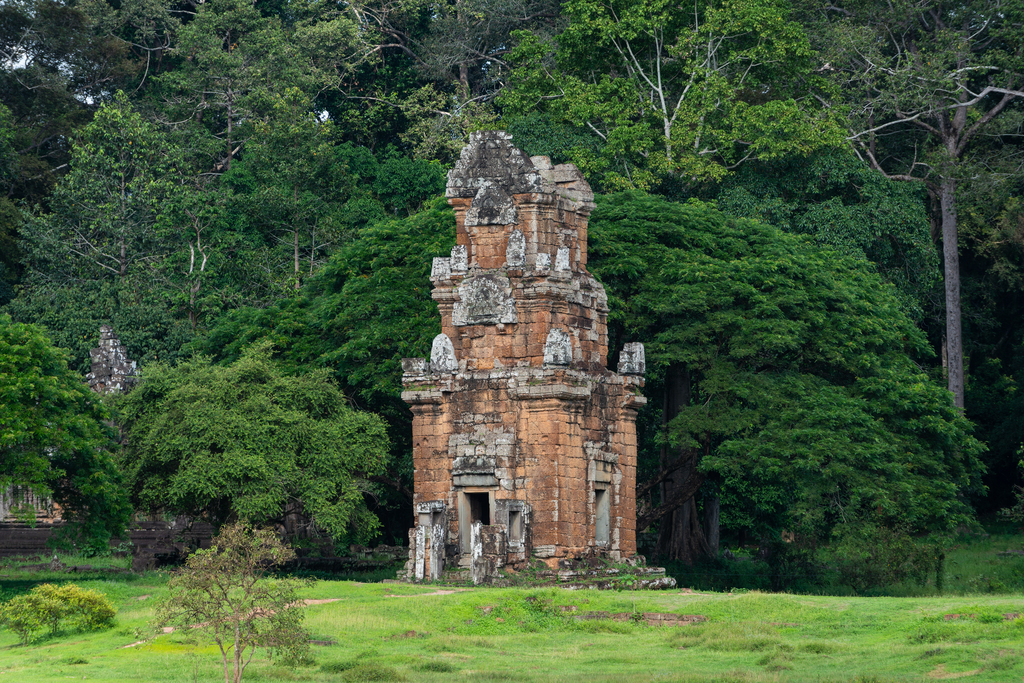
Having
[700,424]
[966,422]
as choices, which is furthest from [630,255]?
[966,422]

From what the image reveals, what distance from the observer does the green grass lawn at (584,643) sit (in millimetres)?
20188

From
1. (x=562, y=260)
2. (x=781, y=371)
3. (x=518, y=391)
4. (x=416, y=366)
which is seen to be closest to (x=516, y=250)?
(x=562, y=260)

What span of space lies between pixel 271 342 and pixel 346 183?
15.9 m

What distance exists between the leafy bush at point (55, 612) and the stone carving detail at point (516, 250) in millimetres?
11003

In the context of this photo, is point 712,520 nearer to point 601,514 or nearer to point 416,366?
point 601,514

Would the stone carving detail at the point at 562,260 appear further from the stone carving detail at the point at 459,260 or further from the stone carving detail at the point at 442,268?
the stone carving detail at the point at 442,268

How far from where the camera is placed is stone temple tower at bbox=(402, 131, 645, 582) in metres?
29.8

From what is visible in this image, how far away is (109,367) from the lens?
141 feet

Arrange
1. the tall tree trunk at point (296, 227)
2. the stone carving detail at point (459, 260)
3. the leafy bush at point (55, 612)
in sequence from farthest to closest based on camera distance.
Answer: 1. the tall tree trunk at point (296, 227)
2. the stone carving detail at point (459, 260)
3. the leafy bush at point (55, 612)

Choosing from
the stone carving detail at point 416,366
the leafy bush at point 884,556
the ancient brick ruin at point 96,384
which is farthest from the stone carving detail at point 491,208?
the ancient brick ruin at point 96,384

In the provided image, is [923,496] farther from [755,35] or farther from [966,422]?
[755,35]

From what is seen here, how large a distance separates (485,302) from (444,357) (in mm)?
1474

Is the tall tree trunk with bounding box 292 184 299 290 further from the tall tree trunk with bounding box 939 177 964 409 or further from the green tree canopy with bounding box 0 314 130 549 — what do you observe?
the tall tree trunk with bounding box 939 177 964 409

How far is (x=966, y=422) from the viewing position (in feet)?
114
